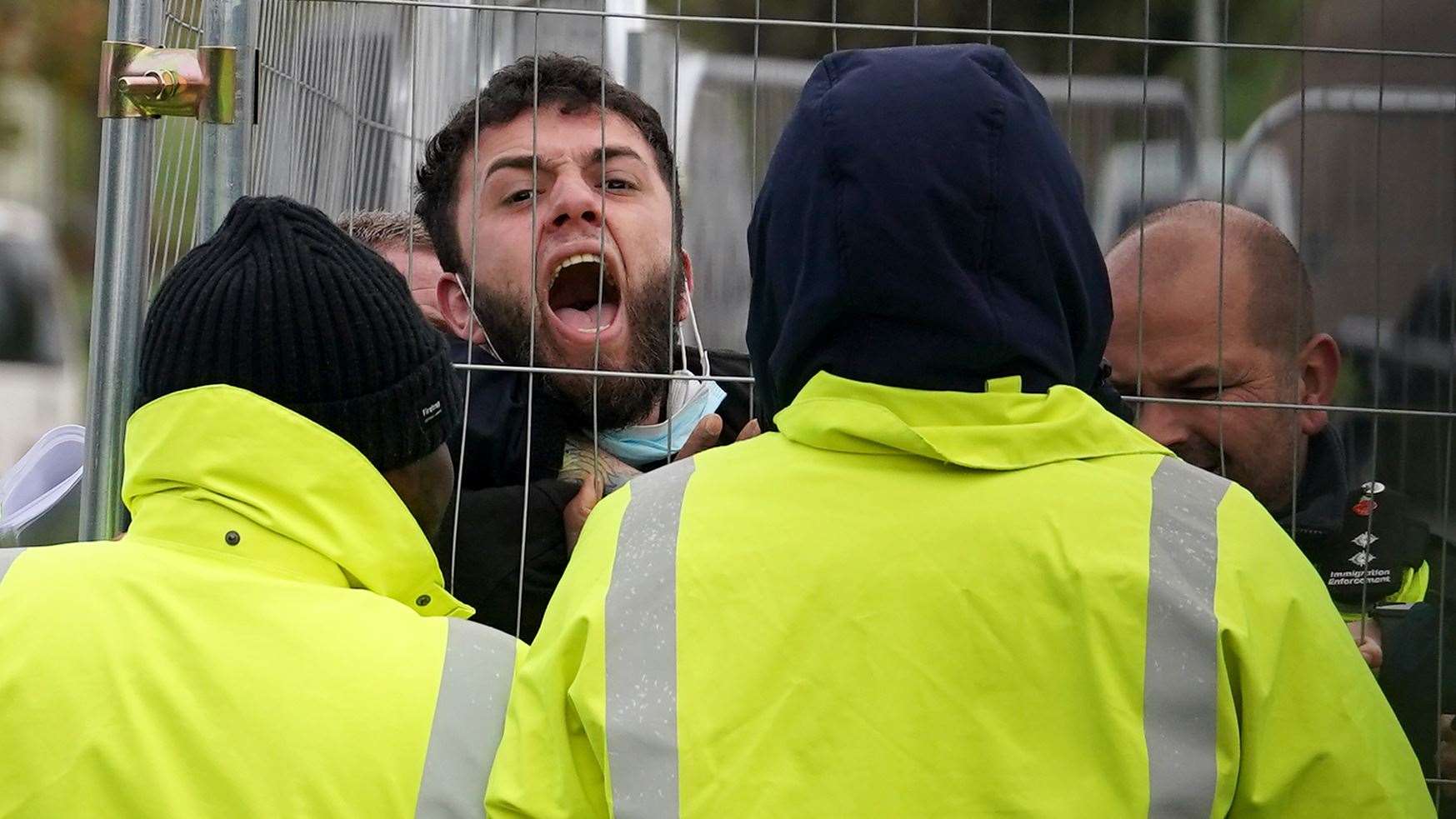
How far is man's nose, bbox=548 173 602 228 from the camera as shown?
2824mm

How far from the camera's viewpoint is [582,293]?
9.69ft

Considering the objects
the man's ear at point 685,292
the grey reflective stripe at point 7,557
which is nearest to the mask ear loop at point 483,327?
the man's ear at point 685,292

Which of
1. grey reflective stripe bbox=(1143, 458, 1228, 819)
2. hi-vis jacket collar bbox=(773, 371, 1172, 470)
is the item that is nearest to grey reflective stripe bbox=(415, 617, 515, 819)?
hi-vis jacket collar bbox=(773, 371, 1172, 470)

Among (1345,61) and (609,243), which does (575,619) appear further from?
(1345,61)

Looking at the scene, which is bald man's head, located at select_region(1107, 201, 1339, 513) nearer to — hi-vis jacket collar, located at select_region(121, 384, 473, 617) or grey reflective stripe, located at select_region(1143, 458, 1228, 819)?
grey reflective stripe, located at select_region(1143, 458, 1228, 819)

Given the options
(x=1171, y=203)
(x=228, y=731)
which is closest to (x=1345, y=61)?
(x=1171, y=203)

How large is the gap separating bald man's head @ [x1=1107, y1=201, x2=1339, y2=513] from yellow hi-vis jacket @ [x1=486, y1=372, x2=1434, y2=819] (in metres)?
0.93

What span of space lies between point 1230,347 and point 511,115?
1127mm

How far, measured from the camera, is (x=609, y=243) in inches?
112

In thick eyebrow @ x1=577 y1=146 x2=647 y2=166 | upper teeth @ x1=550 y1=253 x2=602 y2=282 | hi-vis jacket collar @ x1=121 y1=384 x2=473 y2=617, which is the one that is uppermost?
thick eyebrow @ x1=577 y1=146 x2=647 y2=166

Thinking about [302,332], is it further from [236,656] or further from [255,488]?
[236,656]

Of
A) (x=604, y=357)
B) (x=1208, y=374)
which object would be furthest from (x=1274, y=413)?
(x=604, y=357)

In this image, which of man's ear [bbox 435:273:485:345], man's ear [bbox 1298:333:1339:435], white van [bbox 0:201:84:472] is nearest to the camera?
man's ear [bbox 1298:333:1339:435]

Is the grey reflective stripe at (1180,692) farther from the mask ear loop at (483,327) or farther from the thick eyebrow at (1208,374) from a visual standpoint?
the mask ear loop at (483,327)
